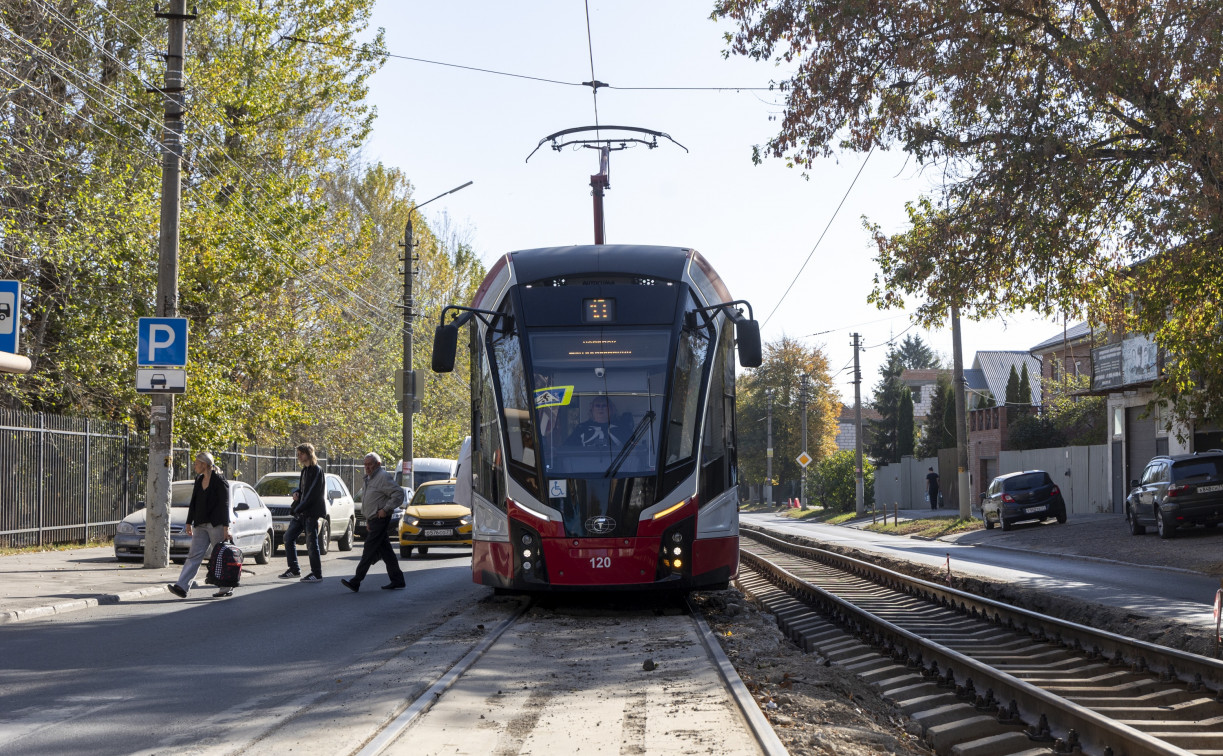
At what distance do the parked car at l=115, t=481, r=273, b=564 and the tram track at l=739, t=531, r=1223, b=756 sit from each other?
31.0 ft

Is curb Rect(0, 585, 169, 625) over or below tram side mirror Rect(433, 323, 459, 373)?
below

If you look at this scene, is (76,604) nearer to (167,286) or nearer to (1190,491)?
(167,286)

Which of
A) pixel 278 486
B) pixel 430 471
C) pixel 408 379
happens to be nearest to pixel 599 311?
pixel 278 486

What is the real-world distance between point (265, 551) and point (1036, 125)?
553 inches

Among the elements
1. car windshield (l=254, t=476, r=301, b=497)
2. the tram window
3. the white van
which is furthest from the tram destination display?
the white van

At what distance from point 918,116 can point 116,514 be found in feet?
56.5

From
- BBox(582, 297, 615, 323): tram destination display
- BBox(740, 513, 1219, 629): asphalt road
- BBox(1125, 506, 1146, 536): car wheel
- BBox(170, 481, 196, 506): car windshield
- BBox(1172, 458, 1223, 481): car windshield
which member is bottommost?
BBox(740, 513, 1219, 629): asphalt road

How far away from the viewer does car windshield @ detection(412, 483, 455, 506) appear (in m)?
25.4

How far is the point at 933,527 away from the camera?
40250mm

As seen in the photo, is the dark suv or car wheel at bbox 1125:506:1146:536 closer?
the dark suv

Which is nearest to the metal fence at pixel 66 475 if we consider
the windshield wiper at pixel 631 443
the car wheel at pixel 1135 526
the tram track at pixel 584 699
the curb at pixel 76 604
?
the curb at pixel 76 604

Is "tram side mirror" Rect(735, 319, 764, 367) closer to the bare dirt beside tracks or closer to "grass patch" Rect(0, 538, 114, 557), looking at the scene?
the bare dirt beside tracks

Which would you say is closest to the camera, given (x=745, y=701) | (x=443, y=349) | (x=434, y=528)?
(x=745, y=701)

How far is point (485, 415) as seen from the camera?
13484 millimetres
